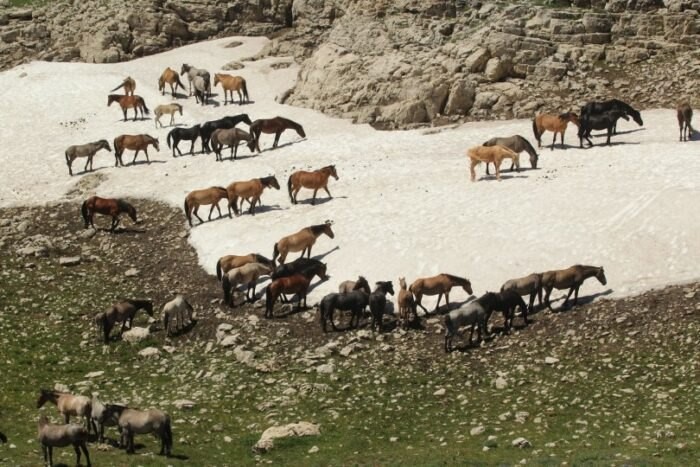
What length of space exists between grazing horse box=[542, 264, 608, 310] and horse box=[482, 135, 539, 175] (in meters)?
9.90

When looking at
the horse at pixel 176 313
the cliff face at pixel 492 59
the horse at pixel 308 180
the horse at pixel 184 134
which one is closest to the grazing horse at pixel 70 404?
the horse at pixel 176 313

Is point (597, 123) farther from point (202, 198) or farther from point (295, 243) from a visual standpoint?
point (202, 198)

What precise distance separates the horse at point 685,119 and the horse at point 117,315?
838 inches

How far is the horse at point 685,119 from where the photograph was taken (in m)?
35.1

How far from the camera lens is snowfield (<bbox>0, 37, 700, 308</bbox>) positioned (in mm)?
27312

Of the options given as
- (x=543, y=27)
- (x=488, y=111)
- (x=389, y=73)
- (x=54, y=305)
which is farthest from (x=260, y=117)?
(x=54, y=305)

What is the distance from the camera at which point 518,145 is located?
35.3m

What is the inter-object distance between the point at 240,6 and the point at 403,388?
41.2m

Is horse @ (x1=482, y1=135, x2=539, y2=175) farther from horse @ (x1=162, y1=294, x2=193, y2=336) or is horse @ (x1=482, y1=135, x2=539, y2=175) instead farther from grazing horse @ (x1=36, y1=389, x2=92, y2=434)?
grazing horse @ (x1=36, y1=389, x2=92, y2=434)

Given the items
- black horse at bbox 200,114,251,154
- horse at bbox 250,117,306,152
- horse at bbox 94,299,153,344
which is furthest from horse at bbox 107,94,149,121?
horse at bbox 94,299,153,344

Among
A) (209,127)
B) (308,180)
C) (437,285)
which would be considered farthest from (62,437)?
(209,127)

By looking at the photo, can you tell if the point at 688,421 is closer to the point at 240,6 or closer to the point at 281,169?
the point at 281,169

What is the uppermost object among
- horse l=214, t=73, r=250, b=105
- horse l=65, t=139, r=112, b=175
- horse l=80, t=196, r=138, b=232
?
horse l=214, t=73, r=250, b=105

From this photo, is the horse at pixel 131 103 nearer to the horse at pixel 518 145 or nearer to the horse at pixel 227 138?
the horse at pixel 227 138
